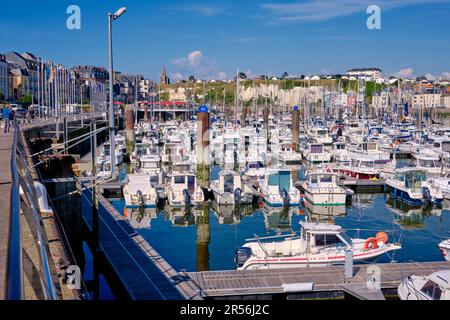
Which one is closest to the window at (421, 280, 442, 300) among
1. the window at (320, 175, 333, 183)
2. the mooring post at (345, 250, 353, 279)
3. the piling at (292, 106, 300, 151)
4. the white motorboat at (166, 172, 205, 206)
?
the mooring post at (345, 250, 353, 279)

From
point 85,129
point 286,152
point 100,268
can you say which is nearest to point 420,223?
point 100,268

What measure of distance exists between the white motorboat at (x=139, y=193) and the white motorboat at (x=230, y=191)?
3903mm

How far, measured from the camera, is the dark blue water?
2375cm

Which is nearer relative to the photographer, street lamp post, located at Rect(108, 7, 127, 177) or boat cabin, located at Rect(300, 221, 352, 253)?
street lamp post, located at Rect(108, 7, 127, 177)

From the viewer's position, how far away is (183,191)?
33156 millimetres

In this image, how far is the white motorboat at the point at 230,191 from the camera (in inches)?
1304

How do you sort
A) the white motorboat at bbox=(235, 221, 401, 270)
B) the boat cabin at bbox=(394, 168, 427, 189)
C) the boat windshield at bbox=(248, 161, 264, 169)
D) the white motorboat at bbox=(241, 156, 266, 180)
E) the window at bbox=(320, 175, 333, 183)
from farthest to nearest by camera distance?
the boat windshield at bbox=(248, 161, 264, 169) < the white motorboat at bbox=(241, 156, 266, 180) < the boat cabin at bbox=(394, 168, 427, 189) < the window at bbox=(320, 175, 333, 183) < the white motorboat at bbox=(235, 221, 401, 270)

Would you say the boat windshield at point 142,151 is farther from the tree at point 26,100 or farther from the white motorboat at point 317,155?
the tree at point 26,100

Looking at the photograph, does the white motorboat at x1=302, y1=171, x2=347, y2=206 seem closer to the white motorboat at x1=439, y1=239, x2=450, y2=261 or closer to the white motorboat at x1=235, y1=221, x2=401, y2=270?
the white motorboat at x1=235, y1=221, x2=401, y2=270

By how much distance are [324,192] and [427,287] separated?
18.5 m

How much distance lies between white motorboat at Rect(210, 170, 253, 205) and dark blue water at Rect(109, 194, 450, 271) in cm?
65

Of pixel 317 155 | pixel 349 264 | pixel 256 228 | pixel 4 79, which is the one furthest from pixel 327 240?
pixel 4 79
